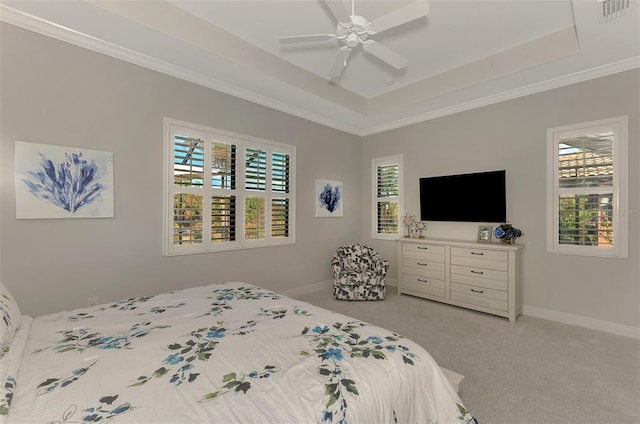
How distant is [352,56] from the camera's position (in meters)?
3.29

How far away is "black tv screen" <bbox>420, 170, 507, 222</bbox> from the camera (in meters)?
3.75

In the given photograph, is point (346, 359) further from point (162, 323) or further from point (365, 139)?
point (365, 139)

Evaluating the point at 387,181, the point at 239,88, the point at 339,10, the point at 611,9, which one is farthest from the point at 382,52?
the point at 387,181

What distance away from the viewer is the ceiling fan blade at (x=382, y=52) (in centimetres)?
223

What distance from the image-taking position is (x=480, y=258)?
3600mm

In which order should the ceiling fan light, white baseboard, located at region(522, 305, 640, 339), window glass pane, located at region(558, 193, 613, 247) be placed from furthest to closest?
window glass pane, located at region(558, 193, 613, 247)
white baseboard, located at region(522, 305, 640, 339)
the ceiling fan light

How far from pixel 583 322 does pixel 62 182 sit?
5.43 meters

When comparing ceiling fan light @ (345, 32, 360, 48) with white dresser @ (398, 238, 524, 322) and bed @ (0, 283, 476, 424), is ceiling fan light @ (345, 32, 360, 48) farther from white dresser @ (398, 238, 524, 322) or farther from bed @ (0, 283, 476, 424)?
white dresser @ (398, 238, 524, 322)

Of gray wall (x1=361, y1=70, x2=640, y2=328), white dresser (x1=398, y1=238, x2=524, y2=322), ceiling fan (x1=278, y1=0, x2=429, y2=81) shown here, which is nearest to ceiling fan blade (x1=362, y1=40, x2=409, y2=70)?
ceiling fan (x1=278, y1=0, x2=429, y2=81)

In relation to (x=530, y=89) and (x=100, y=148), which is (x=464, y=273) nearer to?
(x=530, y=89)

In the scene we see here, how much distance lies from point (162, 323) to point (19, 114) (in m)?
2.23

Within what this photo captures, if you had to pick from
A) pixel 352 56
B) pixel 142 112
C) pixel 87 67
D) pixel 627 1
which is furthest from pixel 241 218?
pixel 627 1

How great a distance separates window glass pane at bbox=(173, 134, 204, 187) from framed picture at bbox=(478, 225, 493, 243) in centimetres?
370

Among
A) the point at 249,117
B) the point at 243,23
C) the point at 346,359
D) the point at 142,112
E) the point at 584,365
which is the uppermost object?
the point at 243,23
